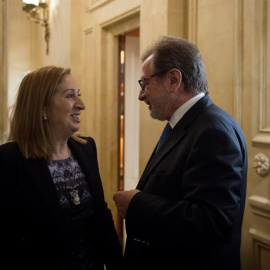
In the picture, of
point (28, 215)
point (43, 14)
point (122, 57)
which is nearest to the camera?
point (28, 215)

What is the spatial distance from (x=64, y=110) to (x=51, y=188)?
370 millimetres

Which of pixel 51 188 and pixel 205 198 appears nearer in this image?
pixel 205 198

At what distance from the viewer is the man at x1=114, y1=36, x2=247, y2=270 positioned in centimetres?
128

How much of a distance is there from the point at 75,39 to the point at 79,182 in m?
3.21

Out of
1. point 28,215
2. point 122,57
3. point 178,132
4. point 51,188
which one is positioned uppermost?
point 122,57

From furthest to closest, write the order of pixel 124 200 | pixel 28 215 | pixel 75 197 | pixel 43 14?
1. pixel 43 14
2. pixel 75 197
3. pixel 28 215
4. pixel 124 200

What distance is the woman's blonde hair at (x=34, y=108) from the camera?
1.73 metres

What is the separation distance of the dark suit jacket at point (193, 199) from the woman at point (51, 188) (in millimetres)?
284

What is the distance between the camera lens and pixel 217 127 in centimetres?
135

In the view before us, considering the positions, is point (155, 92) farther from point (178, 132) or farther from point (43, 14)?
point (43, 14)

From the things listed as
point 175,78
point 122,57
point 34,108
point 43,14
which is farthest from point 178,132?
point 43,14

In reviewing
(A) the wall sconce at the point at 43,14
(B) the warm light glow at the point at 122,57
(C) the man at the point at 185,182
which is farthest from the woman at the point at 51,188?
(A) the wall sconce at the point at 43,14

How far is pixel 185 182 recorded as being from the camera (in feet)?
4.39

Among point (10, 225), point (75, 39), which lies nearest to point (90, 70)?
point (75, 39)
